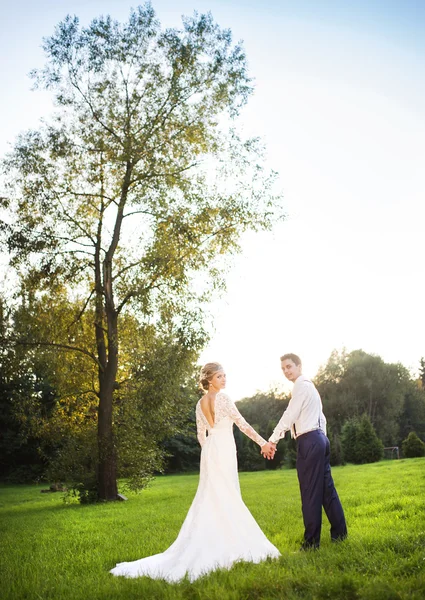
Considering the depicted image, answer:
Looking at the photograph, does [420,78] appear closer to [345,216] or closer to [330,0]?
[330,0]

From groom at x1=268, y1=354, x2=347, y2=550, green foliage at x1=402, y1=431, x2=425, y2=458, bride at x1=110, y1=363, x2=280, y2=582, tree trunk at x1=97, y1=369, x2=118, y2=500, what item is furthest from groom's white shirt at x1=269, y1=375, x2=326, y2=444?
green foliage at x1=402, y1=431, x2=425, y2=458

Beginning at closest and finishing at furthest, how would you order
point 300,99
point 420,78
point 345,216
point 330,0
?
point 330,0 < point 420,78 < point 300,99 < point 345,216

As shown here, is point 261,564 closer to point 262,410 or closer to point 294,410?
point 294,410

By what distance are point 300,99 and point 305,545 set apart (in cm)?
1291

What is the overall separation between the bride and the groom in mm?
521

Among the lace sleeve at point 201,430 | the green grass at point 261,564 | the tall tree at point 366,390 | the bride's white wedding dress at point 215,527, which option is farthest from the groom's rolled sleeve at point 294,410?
the tall tree at point 366,390

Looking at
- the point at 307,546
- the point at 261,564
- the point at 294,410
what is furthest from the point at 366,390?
the point at 261,564

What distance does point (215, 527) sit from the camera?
6941 millimetres

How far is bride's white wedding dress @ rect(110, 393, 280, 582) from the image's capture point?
21.2 ft

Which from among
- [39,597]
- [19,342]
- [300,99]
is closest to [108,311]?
[19,342]

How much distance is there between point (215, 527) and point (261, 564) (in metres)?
1.01

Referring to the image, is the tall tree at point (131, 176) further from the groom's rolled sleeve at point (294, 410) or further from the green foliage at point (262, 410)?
the green foliage at point (262, 410)

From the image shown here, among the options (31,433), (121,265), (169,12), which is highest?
(169,12)

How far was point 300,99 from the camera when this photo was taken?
1596 cm
